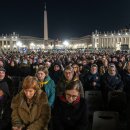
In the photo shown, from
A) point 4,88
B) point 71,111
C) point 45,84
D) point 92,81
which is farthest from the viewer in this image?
point 92,81

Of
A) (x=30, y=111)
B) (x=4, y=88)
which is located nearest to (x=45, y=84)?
(x=4, y=88)

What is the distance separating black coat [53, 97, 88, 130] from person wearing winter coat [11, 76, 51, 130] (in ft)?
→ 0.59

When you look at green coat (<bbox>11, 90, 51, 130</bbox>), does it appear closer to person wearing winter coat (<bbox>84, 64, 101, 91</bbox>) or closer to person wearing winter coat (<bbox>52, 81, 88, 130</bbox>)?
person wearing winter coat (<bbox>52, 81, 88, 130</bbox>)

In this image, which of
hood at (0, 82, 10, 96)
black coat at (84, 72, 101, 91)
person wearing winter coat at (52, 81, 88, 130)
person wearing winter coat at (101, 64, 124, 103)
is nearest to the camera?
person wearing winter coat at (52, 81, 88, 130)

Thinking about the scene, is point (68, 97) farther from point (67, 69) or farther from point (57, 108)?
point (67, 69)

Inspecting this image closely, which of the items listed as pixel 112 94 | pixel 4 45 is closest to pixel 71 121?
pixel 112 94

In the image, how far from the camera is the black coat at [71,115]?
5172 mm

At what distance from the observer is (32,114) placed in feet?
17.0

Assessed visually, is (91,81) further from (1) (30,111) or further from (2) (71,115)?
(1) (30,111)

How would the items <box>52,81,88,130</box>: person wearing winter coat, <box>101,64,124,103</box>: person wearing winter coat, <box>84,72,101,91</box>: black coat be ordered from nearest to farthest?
<box>52,81,88,130</box>: person wearing winter coat < <box>101,64,124,103</box>: person wearing winter coat < <box>84,72,101,91</box>: black coat

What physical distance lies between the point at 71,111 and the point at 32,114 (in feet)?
2.03

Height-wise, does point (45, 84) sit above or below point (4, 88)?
above

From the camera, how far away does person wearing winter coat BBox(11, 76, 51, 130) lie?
5195 mm

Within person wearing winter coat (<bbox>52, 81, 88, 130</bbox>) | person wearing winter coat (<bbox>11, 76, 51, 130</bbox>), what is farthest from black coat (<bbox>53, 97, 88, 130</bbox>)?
person wearing winter coat (<bbox>11, 76, 51, 130</bbox>)
